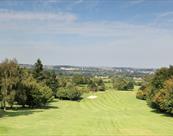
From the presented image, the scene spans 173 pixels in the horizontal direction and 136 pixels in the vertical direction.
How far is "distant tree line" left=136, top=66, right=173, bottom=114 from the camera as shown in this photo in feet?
219

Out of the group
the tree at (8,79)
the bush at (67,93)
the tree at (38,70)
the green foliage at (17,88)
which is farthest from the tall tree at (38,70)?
the tree at (8,79)

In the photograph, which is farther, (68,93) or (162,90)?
(68,93)

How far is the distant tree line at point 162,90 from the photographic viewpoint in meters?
66.8

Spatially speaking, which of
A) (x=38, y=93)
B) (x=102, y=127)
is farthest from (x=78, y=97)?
(x=102, y=127)

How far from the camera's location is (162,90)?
2785 inches

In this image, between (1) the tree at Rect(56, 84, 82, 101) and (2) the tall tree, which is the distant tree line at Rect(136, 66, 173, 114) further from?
(1) the tree at Rect(56, 84, 82, 101)

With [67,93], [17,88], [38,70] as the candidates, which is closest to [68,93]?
[67,93]

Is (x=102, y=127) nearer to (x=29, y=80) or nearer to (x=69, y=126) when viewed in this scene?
(x=69, y=126)

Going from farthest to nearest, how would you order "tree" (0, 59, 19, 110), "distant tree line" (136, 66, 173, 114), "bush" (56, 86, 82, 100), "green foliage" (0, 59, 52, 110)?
"bush" (56, 86, 82, 100), "green foliage" (0, 59, 52, 110), "tree" (0, 59, 19, 110), "distant tree line" (136, 66, 173, 114)

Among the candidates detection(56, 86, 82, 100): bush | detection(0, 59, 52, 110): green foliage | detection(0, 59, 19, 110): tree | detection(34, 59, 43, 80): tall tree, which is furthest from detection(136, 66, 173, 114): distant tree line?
detection(56, 86, 82, 100): bush

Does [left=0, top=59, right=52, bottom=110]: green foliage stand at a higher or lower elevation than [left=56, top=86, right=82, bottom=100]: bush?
higher

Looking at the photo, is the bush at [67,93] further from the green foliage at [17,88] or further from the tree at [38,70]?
the green foliage at [17,88]

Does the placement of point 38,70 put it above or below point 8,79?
above

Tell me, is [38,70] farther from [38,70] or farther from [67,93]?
[67,93]
